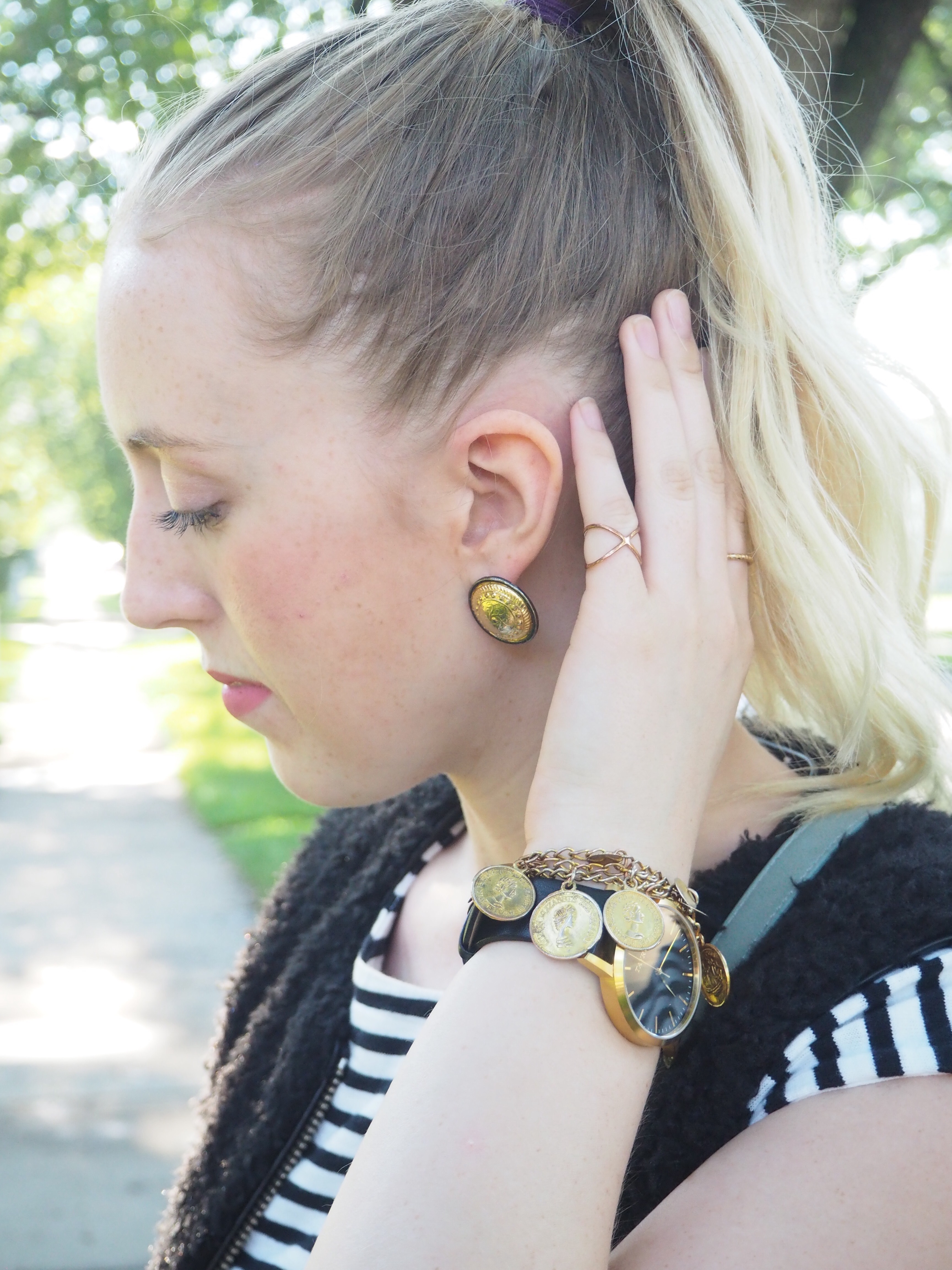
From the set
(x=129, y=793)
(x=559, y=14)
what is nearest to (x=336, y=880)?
(x=559, y=14)

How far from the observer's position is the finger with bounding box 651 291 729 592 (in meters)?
1.60

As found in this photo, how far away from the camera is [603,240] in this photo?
165cm

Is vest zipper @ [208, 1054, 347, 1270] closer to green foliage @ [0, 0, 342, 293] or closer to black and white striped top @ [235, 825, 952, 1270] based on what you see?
black and white striped top @ [235, 825, 952, 1270]

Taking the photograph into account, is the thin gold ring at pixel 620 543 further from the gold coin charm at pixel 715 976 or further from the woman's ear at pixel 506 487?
the gold coin charm at pixel 715 976

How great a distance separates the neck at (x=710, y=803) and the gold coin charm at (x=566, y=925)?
37 centimetres

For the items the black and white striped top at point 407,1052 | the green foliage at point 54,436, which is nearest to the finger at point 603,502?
the black and white striped top at point 407,1052

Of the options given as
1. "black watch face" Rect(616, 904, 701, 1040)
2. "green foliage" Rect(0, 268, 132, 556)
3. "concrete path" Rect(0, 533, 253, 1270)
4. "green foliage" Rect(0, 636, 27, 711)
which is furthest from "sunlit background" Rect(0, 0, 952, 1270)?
"green foliage" Rect(0, 268, 132, 556)

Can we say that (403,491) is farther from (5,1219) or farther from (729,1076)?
(5,1219)

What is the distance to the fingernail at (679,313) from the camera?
1650 millimetres

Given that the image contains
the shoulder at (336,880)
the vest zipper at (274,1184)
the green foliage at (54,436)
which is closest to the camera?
the vest zipper at (274,1184)

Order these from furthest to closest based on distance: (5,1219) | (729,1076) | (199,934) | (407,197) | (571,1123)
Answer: (199,934), (5,1219), (407,197), (729,1076), (571,1123)

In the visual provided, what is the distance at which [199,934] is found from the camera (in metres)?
6.23

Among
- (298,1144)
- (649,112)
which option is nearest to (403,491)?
(649,112)

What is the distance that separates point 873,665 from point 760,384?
0.44 meters
